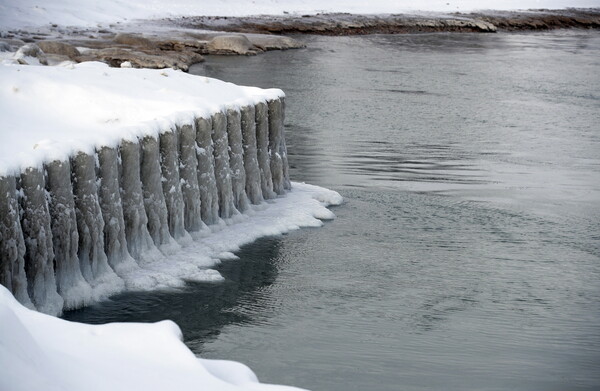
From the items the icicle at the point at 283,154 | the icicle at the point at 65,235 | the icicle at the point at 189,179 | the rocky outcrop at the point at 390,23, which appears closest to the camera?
the icicle at the point at 65,235

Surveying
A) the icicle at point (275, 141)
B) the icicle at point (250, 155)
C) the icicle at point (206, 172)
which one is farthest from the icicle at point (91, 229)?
the icicle at point (275, 141)

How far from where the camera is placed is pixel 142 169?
32.6ft

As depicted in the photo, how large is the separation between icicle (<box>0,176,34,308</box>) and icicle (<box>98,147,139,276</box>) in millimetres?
1188

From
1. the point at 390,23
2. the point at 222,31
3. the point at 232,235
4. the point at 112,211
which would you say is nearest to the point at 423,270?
the point at 232,235

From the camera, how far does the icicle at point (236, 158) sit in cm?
1169

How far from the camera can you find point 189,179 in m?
10.8

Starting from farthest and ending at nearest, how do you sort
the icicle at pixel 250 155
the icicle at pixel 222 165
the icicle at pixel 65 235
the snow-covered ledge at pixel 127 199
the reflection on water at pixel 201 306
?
the icicle at pixel 250 155, the icicle at pixel 222 165, the reflection on water at pixel 201 306, the icicle at pixel 65 235, the snow-covered ledge at pixel 127 199

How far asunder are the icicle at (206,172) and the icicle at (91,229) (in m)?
2.01

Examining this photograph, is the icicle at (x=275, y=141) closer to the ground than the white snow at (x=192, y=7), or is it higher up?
higher up

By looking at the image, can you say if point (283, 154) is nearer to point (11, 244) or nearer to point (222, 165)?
point (222, 165)

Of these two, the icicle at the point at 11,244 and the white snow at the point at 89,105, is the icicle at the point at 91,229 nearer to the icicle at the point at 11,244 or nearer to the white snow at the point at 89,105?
the white snow at the point at 89,105

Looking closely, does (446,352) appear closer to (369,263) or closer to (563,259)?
(369,263)

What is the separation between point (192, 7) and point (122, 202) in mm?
40815

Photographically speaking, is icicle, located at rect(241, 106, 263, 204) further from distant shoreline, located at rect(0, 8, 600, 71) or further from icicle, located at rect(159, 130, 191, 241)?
distant shoreline, located at rect(0, 8, 600, 71)
